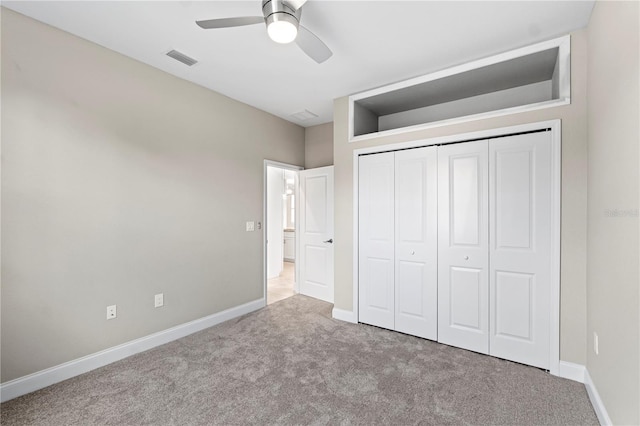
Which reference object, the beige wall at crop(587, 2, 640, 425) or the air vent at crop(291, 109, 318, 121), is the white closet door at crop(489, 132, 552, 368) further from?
the air vent at crop(291, 109, 318, 121)

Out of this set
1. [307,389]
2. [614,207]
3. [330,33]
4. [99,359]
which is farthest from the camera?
[99,359]

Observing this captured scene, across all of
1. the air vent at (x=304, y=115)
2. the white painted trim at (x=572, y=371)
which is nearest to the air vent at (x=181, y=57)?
the air vent at (x=304, y=115)

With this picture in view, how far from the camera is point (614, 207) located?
1.60 m

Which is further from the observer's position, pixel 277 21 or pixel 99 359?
pixel 99 359

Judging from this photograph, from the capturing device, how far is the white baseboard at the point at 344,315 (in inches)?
135

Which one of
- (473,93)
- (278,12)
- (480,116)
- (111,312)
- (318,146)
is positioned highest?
(473,93)

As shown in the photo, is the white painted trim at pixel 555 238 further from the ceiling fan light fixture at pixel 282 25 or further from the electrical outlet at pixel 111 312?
the electrical outlet at pixel 111 312

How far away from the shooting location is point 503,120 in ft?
8.27

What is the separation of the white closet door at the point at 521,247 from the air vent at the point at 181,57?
2882 mm

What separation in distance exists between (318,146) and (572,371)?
386 cm

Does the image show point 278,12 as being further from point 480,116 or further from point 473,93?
point 473,93

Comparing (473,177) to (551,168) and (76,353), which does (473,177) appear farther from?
(76,353)

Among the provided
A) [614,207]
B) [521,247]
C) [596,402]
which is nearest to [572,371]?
[596,402]

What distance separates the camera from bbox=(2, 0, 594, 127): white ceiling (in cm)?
197
